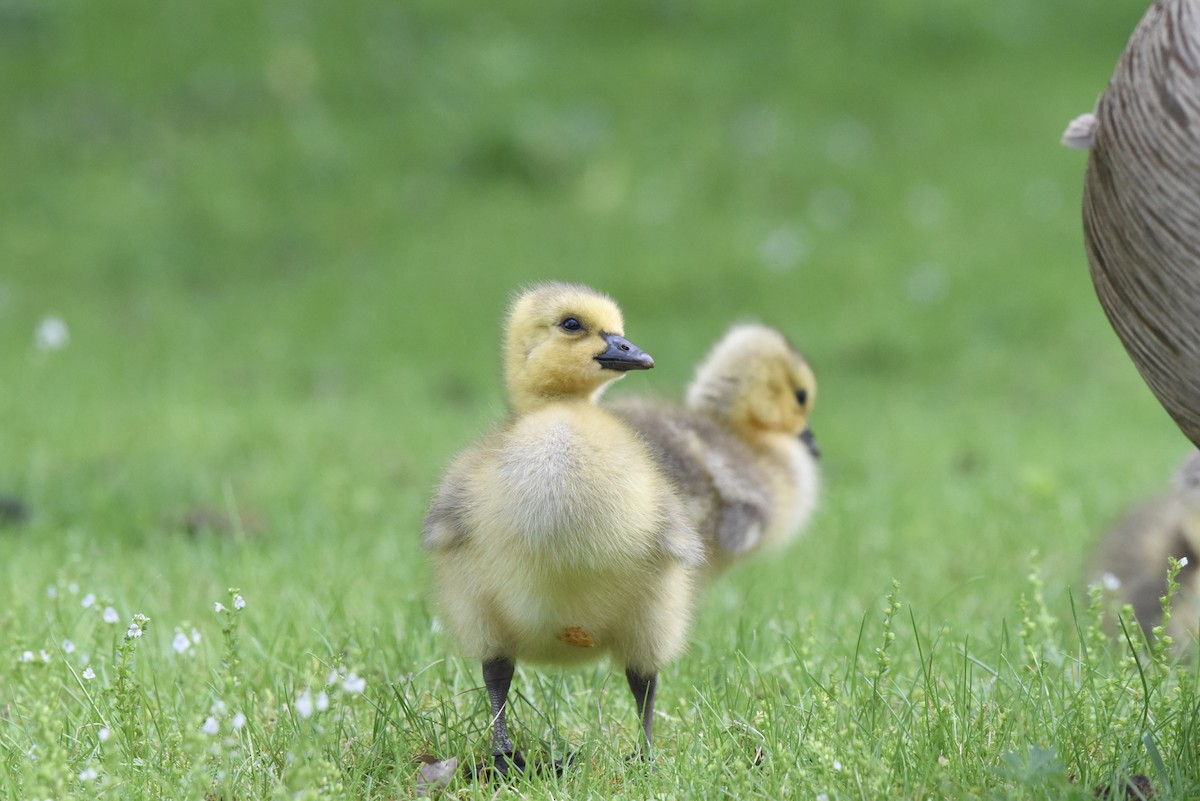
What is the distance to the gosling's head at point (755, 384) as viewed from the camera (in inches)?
224

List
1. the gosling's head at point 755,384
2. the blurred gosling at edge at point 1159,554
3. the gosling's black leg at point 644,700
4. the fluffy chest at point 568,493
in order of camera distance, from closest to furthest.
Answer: the fluffy chest at point 568,493 → the gosling's black leg at point 644,700 → the blurred gosling at edge at point 1159,554 → the gosling's head at point 755,384

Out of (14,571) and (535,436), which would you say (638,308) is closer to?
(14,571)

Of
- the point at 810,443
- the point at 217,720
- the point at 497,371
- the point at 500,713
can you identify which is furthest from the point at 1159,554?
the point at 497,371

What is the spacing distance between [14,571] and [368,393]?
470cm

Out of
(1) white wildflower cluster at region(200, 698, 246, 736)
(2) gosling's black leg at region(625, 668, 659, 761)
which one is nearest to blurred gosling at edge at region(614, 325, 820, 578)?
(2) gosling's black leg at region(625, 668, 659, 761)

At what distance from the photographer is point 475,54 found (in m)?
14.2

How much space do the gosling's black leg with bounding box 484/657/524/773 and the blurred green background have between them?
1719mm

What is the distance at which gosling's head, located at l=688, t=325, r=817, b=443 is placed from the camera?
5.69 metres

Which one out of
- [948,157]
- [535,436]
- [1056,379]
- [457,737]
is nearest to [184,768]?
[457,737]

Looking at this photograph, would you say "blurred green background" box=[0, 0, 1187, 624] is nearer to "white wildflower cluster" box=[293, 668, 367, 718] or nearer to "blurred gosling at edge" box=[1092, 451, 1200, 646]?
"blurred gosling at edge" box=[1092, 451, 1200, 646]

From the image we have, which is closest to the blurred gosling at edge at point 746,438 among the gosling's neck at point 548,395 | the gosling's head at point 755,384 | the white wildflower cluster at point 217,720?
the gosling's head at point 755,384

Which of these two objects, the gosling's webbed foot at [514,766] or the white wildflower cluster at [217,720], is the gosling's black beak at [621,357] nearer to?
the gosling's webbed foot at [514,766]

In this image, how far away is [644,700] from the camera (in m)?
3.38

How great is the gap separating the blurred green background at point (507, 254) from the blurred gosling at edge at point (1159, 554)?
1.43 ft
